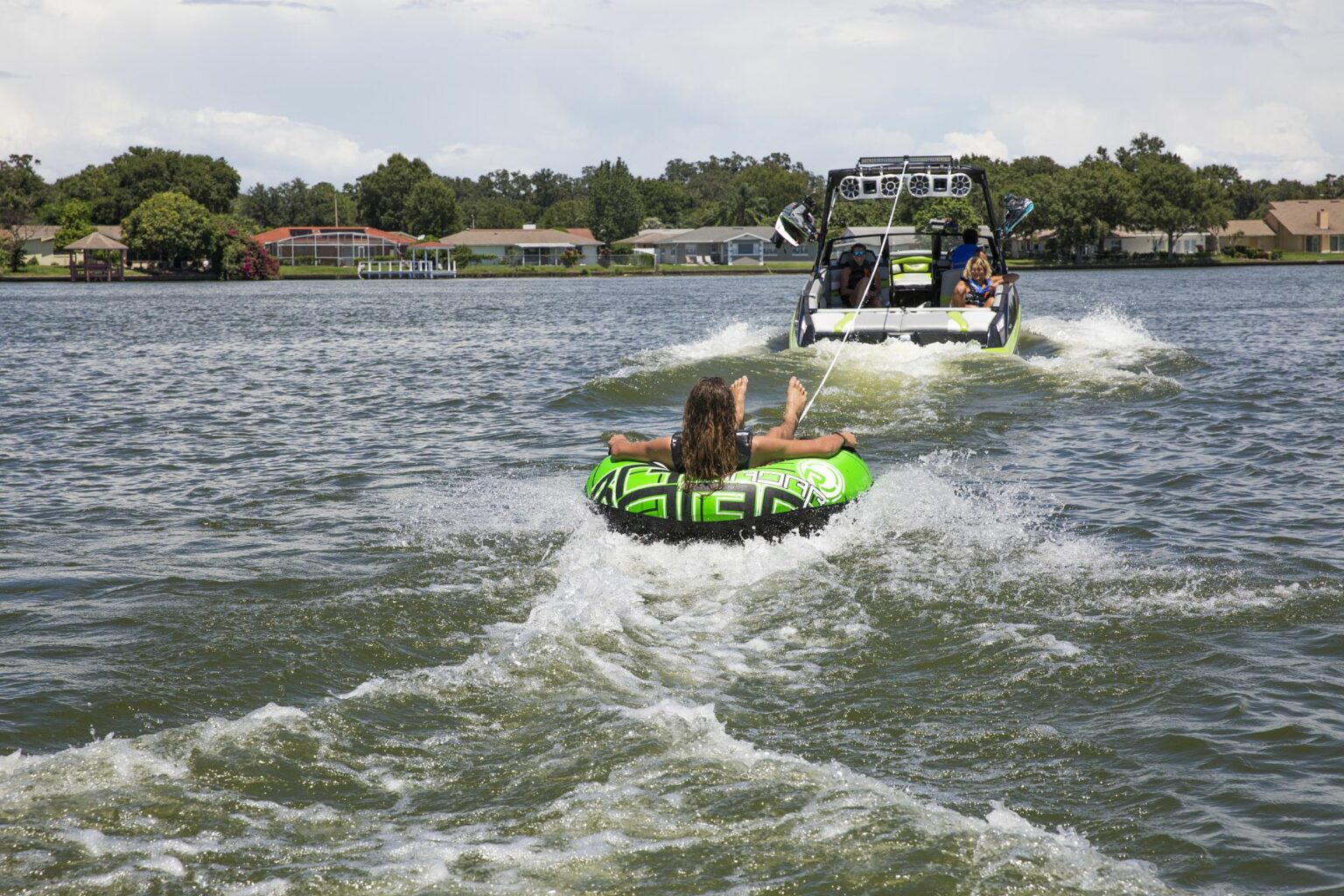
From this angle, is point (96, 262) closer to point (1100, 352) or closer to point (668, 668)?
point (1100, 352)

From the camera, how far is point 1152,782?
4988mm

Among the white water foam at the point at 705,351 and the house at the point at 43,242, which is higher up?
the house at the point at 43,242

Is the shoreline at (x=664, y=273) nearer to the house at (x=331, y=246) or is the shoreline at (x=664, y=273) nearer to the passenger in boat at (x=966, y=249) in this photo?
the house at (x=331, y=246)

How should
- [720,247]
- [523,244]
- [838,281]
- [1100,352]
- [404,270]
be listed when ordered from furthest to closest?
[720,247]
[523,244]
[404,270]
[1100,352]
[838,281]

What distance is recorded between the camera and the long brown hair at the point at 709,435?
8.33 metres

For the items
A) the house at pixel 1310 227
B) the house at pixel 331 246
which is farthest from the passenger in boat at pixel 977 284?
the house at pixel 331 246

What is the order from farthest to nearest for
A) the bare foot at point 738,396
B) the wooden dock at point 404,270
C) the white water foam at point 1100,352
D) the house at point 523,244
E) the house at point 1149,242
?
the house at point 523,244
the house at point 1149,242
the wooden dock at point 404,270
the white water foam at point 1100,352
the bare foot at point 738,396

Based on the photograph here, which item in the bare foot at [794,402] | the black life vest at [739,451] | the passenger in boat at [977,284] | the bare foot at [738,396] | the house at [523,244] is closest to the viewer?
the black life vest at [739,451]

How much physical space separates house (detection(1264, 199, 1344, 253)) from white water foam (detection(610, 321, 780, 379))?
9734 centimetres

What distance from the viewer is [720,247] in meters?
122

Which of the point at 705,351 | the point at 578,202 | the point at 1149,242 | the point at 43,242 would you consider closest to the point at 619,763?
the point at 705,351

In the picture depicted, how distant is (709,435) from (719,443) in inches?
3.7

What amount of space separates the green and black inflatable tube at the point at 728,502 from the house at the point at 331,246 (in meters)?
111

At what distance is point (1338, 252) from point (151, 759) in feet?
391
